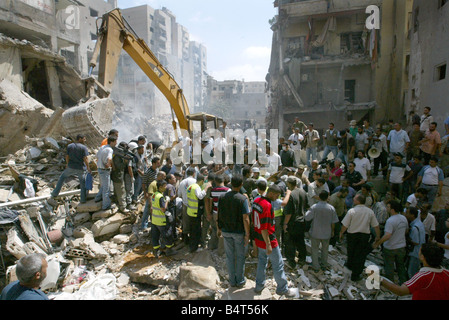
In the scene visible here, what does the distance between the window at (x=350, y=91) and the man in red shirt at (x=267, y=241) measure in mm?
17879

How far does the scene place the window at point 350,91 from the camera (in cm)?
1894

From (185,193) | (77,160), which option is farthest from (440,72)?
(77,160)

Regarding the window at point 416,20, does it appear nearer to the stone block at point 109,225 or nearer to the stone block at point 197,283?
the stone block at point 197,283

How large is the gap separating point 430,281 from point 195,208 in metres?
3.86

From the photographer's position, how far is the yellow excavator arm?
313 inches

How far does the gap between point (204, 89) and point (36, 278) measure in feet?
177

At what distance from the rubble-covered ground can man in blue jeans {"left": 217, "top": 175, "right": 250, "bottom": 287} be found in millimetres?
372

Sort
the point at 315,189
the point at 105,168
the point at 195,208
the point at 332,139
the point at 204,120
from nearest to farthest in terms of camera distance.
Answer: the point at 195,208 → the point at 315,189 → the point at 105,168 → the point at 332,139 → the point at 204,120

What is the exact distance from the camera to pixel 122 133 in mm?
18219

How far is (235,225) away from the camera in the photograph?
4164 millimetres

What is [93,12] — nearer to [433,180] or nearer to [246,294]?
[246,294]

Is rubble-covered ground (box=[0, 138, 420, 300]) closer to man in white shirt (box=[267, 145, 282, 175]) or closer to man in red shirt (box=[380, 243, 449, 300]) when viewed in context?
man in red shirt (box=[380, 243, 449, 300])

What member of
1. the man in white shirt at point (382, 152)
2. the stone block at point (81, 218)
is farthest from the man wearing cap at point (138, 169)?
the man in white shirt at point (382, 152)

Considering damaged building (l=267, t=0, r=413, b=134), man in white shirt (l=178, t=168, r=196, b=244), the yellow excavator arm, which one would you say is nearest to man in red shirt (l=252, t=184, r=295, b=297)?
man in white shirt (l=178, t=168, r=196, b=244)
